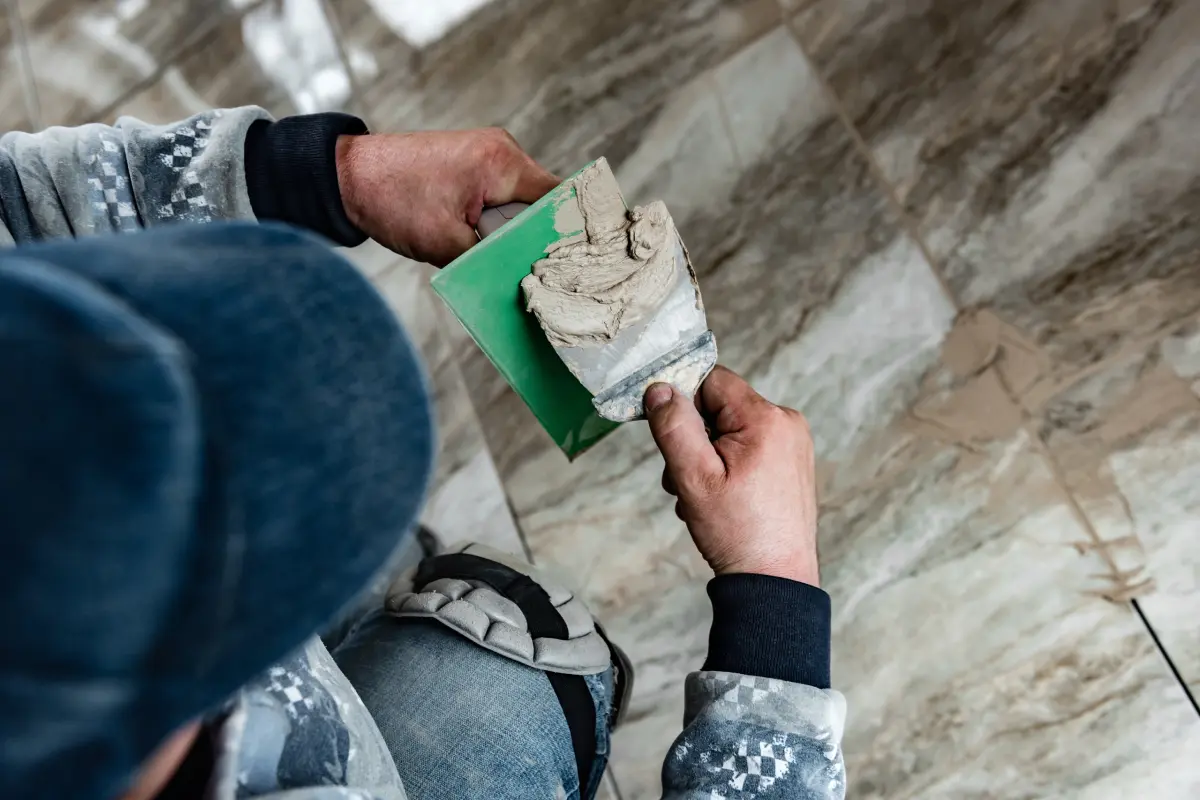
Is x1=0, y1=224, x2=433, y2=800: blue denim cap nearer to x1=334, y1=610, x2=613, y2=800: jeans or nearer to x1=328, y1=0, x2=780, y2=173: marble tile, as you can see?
x1=334, y1=610, x2=613, y2=800: jeans

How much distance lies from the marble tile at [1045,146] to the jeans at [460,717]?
74cm

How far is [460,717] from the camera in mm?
649

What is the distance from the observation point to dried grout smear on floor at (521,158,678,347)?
2.34ft

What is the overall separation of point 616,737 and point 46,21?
4.55 feet

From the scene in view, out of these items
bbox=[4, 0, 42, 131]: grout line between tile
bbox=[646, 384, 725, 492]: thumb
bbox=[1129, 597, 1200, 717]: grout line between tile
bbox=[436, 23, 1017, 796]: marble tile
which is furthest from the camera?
bbox=[4, 0, 42, 131]: grout line between tile

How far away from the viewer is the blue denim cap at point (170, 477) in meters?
0.26

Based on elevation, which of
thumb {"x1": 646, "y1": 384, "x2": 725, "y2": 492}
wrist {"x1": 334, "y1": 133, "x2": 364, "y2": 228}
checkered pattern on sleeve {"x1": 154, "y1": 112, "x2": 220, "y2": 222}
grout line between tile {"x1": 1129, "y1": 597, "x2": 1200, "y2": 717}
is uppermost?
checkered pattern on sleeve {"x1": 154, "y1": 112, "x2": 220, "y2": 222}

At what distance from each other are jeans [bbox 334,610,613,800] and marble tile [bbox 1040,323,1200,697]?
0.69 meters

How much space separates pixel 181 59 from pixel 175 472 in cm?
119

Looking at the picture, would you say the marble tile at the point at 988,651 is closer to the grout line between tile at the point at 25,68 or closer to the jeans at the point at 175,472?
the jeans at the point at 175,472

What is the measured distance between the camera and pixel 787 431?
0.72 metres

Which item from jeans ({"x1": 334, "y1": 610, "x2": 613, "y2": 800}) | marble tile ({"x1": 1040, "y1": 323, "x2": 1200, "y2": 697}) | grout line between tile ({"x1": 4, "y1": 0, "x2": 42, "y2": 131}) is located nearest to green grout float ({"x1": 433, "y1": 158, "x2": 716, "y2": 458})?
jeans ({"x1": 334, "y1": 610, "x2": 613, "y2": 800})

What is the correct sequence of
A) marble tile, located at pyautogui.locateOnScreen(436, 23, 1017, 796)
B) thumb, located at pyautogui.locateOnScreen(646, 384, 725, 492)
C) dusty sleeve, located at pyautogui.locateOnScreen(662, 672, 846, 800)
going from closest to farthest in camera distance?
1. dusty sleeve, located at pyautogui.locateOnScreen(662, 672, 846, 800)
2. thumb, located at pyautogui.locateOnScreen(646, 384, 725, 492)
3. marble tile, located at pyautogui.locateOnScreen(436, 23, 1017, 796)

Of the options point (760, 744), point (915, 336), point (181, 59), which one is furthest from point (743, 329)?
point (181, 59)
